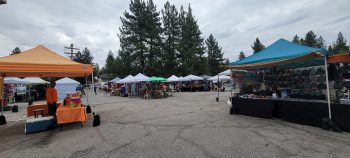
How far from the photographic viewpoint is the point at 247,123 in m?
8.06

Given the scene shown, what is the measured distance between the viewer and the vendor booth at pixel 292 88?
6879 millimetres

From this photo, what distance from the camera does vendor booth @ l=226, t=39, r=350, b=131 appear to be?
22.6 feet

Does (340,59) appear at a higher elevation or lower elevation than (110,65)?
lower

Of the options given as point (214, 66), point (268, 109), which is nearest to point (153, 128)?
point (268, 109)

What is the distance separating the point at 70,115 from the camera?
8.06 m

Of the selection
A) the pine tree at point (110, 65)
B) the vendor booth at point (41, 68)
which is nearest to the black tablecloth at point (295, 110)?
the vendor booth at point (41, 68)

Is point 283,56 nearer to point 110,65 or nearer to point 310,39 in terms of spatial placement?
point 110,65

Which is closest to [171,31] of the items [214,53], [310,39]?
[214,53]

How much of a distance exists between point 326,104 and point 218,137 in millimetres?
3685

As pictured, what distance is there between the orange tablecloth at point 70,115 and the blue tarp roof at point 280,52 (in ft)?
22.8

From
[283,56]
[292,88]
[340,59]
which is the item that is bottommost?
[292,88]

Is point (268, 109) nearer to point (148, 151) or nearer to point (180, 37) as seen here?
point (148, 151)

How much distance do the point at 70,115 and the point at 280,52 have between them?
27.5 ft

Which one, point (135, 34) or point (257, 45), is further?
point (257, 45)
